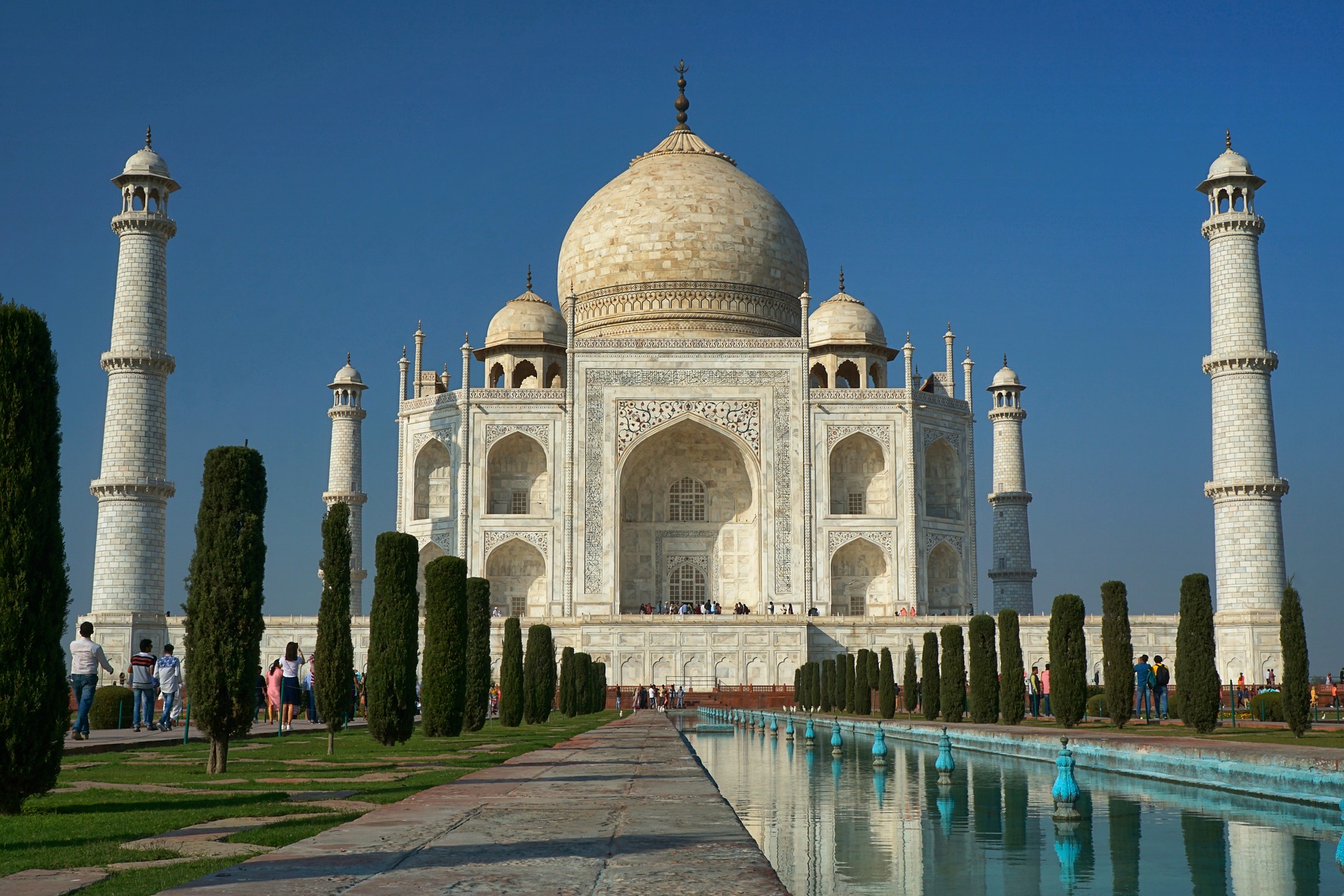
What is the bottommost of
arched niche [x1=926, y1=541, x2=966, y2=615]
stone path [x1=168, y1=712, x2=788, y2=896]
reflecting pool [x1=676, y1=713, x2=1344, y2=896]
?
reflecting pool [x1=676, y1=713, x2=1344, y2=896]

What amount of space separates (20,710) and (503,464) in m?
25.6

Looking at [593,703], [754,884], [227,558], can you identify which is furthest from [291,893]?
[593,703]

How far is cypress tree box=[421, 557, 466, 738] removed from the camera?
12.0m

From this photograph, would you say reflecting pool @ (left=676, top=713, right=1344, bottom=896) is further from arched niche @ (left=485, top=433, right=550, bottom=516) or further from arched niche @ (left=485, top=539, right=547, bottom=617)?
arched niche @ (left=485, top=433, right=550, bottom=516)

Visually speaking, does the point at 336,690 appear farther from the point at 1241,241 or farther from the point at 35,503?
the point at 1241,241

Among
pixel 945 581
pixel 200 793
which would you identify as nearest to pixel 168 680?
pixel 200 793

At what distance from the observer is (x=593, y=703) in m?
22.5

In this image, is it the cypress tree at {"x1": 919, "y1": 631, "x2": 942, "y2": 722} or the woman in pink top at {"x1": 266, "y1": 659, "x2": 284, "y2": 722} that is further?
the cypress tree at {"x1": 919, "y1": 631, "x2": 942, "y2": 722}

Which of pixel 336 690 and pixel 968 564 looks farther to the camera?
pixel 968 564

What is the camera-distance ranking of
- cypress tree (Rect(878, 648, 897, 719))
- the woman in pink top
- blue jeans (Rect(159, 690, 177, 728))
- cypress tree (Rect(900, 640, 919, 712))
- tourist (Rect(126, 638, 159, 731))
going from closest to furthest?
tourist (Rect(126, 638, 159, 731)) → blue jeans (Rect(159, 690, 177, 728)) → the woman in pink top → cypress tree (Rect(878, 648, 897, 719)) → cypress tree (Rect(900, 640, 919, 712))

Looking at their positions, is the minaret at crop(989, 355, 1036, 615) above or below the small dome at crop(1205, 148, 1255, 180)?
below

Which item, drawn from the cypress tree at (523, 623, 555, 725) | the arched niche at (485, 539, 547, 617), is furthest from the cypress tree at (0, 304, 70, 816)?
the arched niche at (485, 539, 547, 617)

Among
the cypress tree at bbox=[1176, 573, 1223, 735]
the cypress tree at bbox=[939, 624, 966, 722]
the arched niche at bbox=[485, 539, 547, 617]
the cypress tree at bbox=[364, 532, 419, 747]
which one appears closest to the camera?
the cypress tree at bbox=[364, 532, 419, 747]

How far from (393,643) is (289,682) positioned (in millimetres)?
3494
